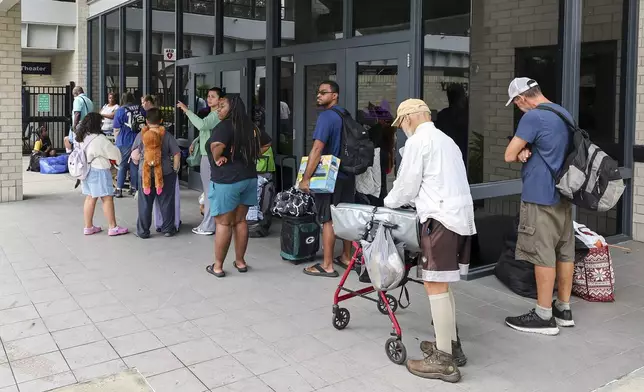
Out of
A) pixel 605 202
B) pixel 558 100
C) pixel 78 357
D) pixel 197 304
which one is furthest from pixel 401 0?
pixel 78 357

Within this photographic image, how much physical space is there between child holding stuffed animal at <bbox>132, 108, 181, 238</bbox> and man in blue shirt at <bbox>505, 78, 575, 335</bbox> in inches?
171

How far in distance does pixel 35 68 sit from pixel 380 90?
60.1 ft

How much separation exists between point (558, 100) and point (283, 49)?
11.7 ft

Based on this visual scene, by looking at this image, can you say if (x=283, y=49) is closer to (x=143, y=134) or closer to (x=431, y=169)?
(x=143, y=134)

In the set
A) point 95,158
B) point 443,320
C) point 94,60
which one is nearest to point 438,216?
point 443,320

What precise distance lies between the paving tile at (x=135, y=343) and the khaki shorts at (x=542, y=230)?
2668 millimetres

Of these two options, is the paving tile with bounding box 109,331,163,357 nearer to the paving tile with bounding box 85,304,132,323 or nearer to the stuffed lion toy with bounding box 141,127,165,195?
the paving tile with bounding box 85,304,132,323

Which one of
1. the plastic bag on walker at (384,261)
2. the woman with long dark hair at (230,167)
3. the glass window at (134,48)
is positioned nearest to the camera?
the plastic bag on walker at (384,261)

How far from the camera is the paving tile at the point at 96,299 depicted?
5195 mm

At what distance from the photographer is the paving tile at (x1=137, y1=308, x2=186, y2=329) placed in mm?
4750

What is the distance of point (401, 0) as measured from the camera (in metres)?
6.51

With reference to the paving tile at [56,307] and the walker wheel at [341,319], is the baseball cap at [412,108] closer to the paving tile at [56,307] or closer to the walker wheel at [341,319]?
the walker wheel at [341,319]

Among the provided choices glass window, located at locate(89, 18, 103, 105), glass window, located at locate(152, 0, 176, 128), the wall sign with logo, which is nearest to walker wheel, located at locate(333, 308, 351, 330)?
glass window, located at locate(152, 0, 176, 128)

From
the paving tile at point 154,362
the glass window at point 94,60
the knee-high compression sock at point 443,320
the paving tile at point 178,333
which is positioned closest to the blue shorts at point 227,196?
the paving tile at point 178,333
